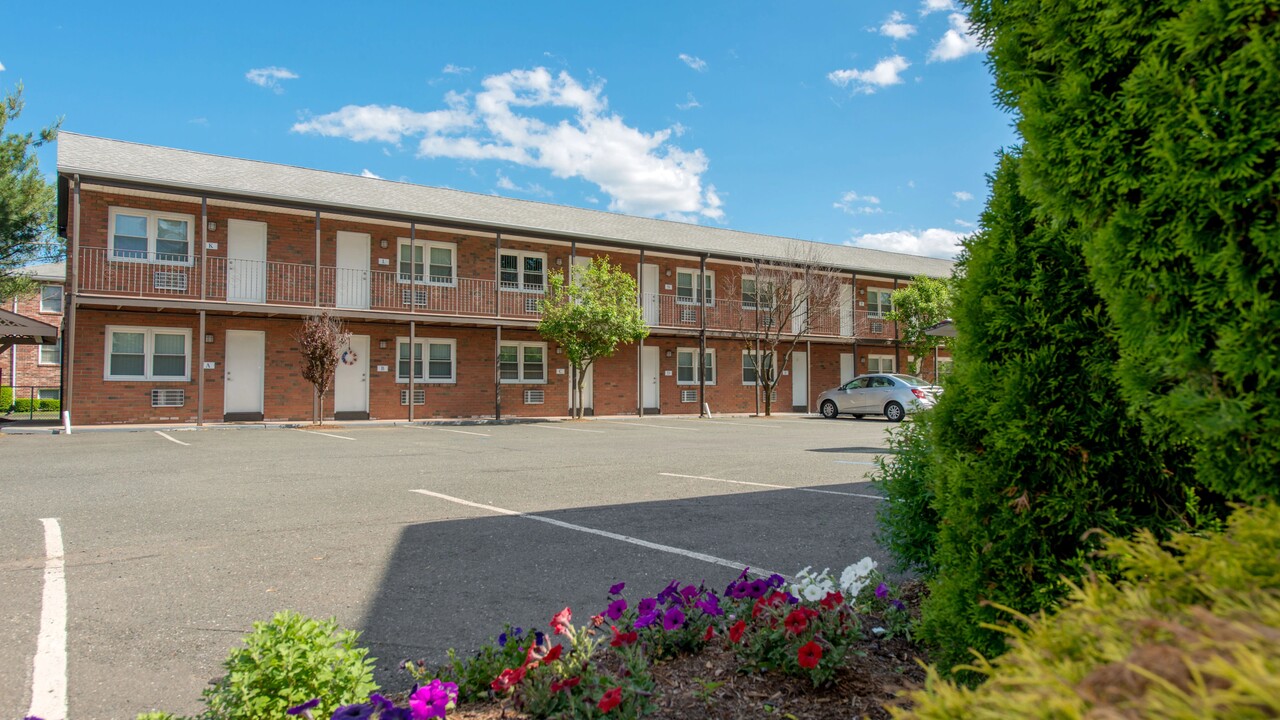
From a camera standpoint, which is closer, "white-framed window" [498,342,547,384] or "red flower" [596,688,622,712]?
"red flower" [596,688,622,712]

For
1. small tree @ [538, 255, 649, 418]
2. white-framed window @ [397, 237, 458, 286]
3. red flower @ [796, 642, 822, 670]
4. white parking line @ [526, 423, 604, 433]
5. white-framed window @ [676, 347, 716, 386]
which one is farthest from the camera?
white-framed window @ [676, 347, 716, 386]

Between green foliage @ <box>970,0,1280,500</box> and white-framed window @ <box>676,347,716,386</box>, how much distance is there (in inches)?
975

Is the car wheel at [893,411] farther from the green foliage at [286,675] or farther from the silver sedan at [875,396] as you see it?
the green foliage at [286,675]

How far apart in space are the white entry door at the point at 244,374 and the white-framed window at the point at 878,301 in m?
23.4

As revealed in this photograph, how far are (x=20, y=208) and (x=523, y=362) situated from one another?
53.4 ft

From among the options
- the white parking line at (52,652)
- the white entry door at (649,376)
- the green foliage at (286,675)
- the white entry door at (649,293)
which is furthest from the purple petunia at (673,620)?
the white entry door at (649,376)

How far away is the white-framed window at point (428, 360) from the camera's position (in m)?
21.6

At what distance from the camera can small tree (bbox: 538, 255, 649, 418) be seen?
21047 millimetres

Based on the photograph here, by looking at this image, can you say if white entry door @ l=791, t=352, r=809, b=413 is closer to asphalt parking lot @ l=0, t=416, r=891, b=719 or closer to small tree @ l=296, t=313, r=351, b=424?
small tree @ l=296, t=313, r=351, b=424

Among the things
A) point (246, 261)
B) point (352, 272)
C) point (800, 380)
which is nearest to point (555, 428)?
point (352, 272)

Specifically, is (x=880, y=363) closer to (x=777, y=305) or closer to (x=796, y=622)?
(x=777, y=305)

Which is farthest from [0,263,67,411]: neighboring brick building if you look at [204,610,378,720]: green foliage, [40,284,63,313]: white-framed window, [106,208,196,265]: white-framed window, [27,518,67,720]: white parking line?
[204,610,378,720]: green foliage

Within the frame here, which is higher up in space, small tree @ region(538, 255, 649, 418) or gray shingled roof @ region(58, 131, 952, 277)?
gray shingled roof @ region(58, 131, 952, 277)

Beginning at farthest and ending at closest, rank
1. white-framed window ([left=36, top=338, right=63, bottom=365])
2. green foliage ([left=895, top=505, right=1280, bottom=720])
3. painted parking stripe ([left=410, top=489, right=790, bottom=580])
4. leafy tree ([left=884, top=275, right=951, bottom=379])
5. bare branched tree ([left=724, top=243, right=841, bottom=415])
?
white-framed window ([left=36, top=338, right=63, bottom=365]) < leafy tree ([left=884, top=275, right=951, bottom=379]) < bare branched tree ([left=724, top=243, right=841, bottom=415]) < painted parking stripe ([left=410, top=489, right=790, bottom=580]) < green foliage ([left=895, top=505, right=1280, bottom=720])
